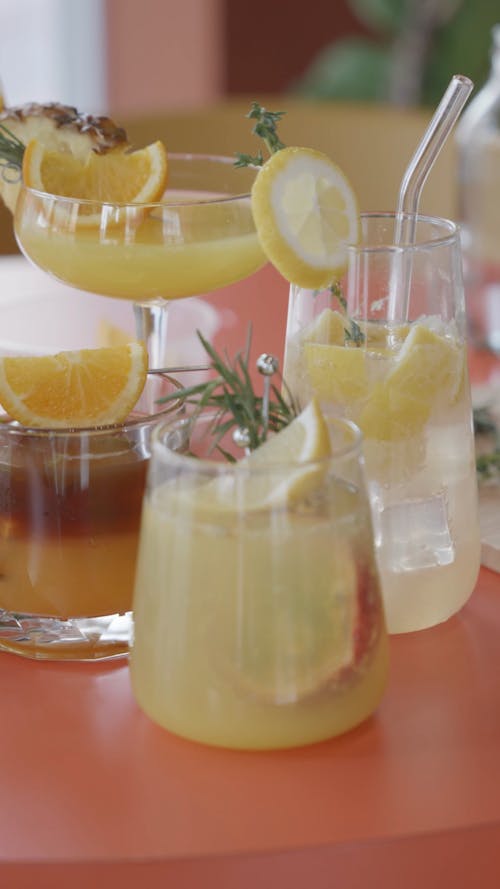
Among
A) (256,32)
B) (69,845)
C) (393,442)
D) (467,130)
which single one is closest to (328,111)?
(467,130)

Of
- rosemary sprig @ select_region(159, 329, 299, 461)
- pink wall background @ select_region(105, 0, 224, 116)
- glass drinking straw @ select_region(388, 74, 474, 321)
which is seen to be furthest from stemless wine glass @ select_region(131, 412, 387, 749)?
pink wall background @ select_region(105, 0, 224, 116)

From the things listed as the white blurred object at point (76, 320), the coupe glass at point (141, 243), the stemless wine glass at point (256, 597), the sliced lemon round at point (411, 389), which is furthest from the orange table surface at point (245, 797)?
the white blurred object at point (76, 320)

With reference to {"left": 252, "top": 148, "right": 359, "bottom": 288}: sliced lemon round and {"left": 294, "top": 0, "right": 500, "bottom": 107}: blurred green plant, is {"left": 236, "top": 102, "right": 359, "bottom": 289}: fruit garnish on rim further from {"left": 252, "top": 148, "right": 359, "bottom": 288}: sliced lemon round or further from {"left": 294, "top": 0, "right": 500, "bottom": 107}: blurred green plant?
{"left": 294, "top": 0, "right": 500, "bottom": 107}: blurred green plant

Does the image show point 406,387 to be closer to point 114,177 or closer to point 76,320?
point 114,177

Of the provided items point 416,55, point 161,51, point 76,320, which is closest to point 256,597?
point 76,320

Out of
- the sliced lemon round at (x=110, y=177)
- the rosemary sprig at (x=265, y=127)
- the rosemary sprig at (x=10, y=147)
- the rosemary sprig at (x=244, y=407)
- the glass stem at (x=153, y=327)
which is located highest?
the rosemary sprig at (x=265, y=127)

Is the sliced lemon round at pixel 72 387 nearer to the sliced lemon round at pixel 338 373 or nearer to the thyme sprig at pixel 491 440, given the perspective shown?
the sliced lemon round at pixel 338 373
